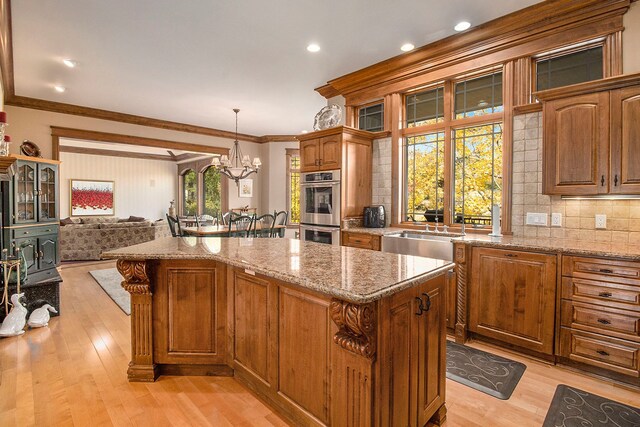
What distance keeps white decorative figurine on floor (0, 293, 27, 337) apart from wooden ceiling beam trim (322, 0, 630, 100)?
4402 millimetres

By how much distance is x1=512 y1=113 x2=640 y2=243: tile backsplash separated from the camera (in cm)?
271

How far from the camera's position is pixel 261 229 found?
6.06 m

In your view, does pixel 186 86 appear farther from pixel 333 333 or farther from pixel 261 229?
pixel 333 333

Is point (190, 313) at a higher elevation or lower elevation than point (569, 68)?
lower

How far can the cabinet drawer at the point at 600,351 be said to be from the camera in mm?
2283

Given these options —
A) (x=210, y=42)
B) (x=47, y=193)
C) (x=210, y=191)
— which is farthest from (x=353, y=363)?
(x=210, y=191)

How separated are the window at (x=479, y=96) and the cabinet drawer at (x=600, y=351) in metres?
2.17

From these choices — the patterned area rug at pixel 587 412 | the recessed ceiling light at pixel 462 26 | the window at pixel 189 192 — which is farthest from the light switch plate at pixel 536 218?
the window at pixel 189 192

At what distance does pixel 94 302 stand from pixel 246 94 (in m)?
3.61

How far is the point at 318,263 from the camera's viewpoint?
6.14 feet

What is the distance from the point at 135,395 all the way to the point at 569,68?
14.3 ft

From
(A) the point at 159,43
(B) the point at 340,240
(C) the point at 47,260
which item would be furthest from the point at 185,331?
(C) the point at 47,260

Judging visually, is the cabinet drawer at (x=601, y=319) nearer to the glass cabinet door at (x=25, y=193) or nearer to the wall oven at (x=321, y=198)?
the wall oven at (x=321, y=198)

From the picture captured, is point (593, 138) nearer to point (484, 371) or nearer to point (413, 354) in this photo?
point (484, 371)
